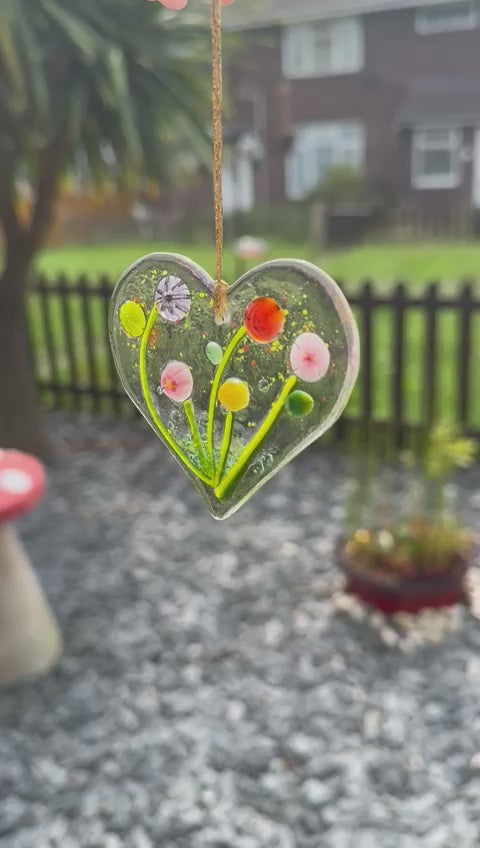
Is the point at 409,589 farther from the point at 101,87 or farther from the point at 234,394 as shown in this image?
the point at 101,87

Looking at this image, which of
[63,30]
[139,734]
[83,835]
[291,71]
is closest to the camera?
[83,835]

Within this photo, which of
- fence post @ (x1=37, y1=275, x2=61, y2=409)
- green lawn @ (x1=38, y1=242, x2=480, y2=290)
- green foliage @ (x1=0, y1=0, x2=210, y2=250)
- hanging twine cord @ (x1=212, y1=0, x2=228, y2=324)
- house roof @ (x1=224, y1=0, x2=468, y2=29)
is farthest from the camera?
house roof @ (x1=224, y1=0, x2=468, y2=29)

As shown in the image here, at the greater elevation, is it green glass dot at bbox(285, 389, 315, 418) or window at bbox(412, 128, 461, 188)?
window at bbox(412, 128, 461, 188)

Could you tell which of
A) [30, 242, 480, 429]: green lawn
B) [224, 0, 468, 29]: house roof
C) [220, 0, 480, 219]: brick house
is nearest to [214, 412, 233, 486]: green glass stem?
[30, 242, 480, 429]: green lawn

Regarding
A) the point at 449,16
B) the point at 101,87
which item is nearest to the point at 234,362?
the point at 101,87

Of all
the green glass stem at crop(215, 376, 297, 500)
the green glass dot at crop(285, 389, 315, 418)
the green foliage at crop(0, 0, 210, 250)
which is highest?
the green foliage at crop(0, 0, 210, 250)

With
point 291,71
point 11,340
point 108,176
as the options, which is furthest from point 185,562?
point 291,71

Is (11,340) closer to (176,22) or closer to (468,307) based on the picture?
(176,22)

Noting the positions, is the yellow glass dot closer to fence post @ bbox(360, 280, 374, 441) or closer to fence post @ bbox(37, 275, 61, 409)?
fence post @ bbox(360, 280, 374, 441)
